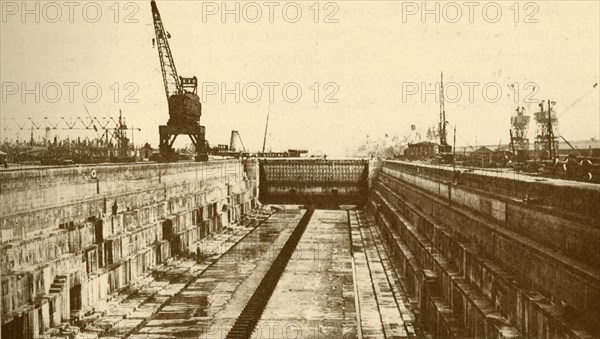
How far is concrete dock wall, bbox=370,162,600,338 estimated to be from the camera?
449 inches

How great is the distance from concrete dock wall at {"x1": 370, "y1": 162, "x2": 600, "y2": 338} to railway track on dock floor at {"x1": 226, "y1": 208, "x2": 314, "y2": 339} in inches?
253

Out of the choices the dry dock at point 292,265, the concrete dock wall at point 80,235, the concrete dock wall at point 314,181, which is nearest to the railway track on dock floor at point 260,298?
the dry dock at point 292,265

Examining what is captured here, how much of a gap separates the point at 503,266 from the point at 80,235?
1680 cm

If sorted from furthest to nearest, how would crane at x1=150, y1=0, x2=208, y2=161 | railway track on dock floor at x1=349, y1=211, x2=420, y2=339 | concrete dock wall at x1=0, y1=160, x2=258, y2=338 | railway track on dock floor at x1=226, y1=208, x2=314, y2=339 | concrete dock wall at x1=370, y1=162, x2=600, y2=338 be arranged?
crane at x1=150, y1=0, x2=208, y2=161
railway track on dock floor at x1=226, y1=208, x2=314, y2=339
railway track on dock floor at x1=349, y1=211, x2=420, y2=339
concrete dock wall at x1=0, y1=160, x2=258, y2=338
concrete dock wall at x1=370, y1=162, x2=600, y2=338

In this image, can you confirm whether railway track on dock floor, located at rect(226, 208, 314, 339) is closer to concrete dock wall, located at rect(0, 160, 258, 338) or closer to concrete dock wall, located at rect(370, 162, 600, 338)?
concrete dock wall, located at rect(0, 160, 258, 338)

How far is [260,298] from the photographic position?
2614cm

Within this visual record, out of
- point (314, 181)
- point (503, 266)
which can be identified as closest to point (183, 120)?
point (314, 181)

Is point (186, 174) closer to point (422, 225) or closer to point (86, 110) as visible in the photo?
point (422, 225)

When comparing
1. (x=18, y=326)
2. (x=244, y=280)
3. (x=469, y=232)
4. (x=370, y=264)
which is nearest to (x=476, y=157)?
(x=370, y=264)

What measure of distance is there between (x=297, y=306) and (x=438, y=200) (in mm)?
9907

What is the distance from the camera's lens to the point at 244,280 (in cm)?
3030

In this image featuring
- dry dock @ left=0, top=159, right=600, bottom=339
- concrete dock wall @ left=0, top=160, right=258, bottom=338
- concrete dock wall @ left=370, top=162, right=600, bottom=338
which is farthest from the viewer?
concrete dock wall @ left=0, top=160, right=258, bottom=338

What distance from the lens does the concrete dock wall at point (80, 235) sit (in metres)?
19.4

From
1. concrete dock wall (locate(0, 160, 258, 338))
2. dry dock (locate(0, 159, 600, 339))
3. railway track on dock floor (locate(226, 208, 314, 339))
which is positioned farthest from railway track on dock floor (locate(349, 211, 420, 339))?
concrete dock wall (locate(0, 160, 258, 338))
